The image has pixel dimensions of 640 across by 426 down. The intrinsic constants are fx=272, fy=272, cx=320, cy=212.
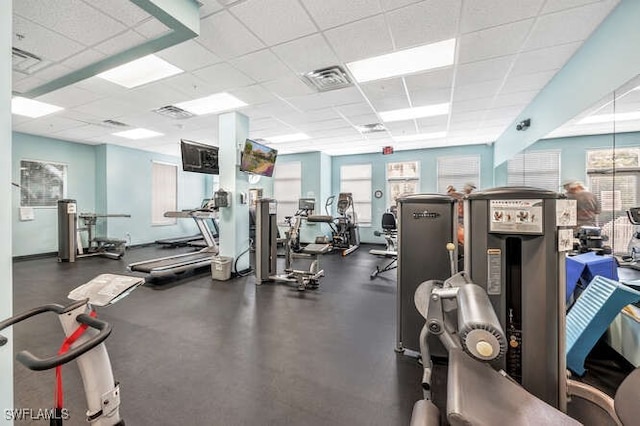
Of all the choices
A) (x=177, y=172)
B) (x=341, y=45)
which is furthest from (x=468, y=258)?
(x=177, y=172)

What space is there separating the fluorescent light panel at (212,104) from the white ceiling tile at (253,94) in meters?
0.14

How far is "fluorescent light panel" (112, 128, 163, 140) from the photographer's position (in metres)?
6.46

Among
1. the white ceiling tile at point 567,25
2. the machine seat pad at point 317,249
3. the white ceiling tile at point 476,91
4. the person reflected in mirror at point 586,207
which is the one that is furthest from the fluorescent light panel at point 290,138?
the person reflected in mirror at point 586,207

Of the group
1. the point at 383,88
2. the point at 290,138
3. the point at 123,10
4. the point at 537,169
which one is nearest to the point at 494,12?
the point at 383,88

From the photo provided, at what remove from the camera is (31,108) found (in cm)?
495

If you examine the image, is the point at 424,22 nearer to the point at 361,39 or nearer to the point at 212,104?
the point at 361,39

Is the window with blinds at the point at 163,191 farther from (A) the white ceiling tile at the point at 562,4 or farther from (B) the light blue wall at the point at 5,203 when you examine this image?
(A) the white ceiling tile at the point at 562,4

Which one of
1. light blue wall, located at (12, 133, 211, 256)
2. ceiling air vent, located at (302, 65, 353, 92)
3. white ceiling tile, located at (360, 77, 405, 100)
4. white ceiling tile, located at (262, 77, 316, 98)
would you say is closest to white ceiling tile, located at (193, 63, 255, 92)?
white ceiling tile, located at (262, 77, 316, 98)

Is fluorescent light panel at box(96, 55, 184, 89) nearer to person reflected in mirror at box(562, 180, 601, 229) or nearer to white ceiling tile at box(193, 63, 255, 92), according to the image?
white ceiling tile at box(193, 63, 255, 92)

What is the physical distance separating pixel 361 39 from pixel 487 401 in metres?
3.17

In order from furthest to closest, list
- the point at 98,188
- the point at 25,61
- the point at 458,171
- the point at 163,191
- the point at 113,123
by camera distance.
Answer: the point at 163,191
the point at 458,171
the point at 98,188
the point at 113,123
the point at 25,61

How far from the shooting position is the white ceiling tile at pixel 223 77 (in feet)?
11.6

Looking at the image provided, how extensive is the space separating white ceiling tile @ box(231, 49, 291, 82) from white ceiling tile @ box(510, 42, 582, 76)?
9.56 feet

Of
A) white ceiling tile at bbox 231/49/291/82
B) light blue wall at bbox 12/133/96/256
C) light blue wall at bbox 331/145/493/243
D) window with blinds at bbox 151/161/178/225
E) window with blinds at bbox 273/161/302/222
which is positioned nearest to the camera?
white ceiling tile at bbox 231/49/291/82
